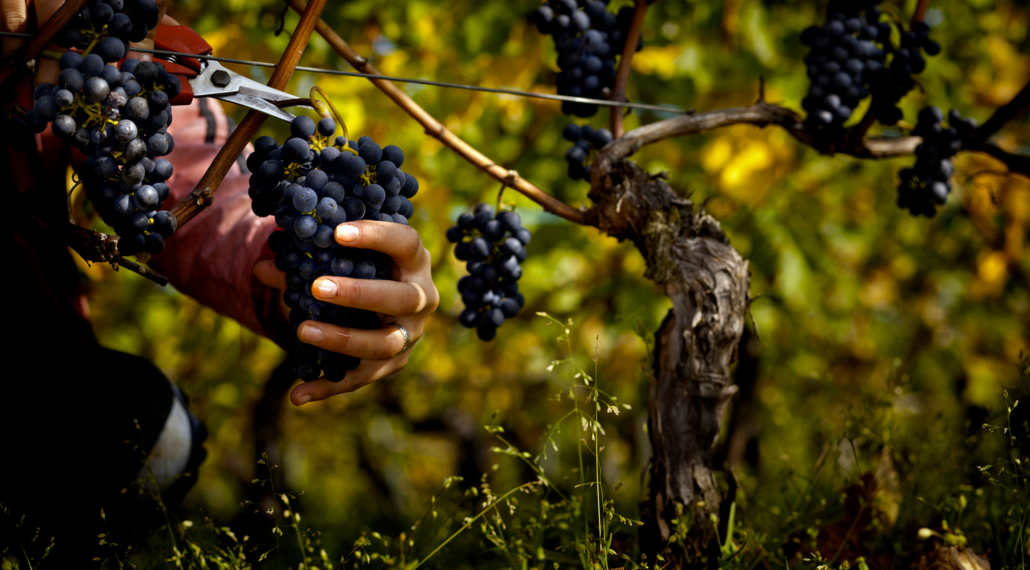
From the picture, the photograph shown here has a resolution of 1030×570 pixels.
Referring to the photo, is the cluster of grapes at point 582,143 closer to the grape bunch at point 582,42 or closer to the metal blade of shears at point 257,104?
the grape bunch at point 582,42

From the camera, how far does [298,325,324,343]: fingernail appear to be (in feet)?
2.42

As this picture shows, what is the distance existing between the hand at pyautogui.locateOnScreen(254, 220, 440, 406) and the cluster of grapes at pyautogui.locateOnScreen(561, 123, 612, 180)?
15.9 inches

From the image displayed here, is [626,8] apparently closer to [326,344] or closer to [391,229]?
[391,229]

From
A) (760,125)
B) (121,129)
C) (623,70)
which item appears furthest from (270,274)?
(760,125)

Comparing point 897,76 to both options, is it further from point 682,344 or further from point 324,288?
point 324,288

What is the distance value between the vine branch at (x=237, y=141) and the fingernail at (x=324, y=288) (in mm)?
151

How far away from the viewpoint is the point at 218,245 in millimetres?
1116

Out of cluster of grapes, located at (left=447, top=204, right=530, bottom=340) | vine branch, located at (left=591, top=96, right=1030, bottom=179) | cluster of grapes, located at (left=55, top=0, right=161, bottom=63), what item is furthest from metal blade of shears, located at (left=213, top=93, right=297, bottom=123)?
vine branch, located at (left=591, top=96, right=1030, bottom=179)

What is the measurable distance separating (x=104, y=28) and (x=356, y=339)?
0.40 m

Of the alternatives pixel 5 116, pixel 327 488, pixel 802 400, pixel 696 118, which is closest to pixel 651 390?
pixel 696 118

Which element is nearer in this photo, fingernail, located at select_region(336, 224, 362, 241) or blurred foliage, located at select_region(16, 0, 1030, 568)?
fingernail, located at select_region(336, 224, 362, 241)

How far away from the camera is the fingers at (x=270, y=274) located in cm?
88

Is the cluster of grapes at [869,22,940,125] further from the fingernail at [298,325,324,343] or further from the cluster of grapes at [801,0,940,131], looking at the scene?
the fingernail at [298,325,324,343]

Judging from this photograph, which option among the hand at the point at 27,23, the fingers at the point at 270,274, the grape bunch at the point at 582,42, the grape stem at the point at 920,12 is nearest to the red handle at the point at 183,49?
the hand at the point at 27,23
